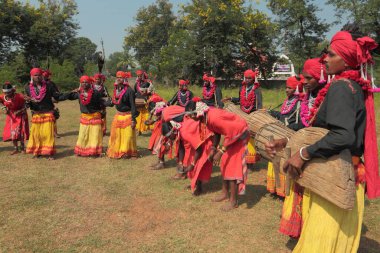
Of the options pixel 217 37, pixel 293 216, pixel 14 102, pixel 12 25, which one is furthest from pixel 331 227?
pixel 12 25

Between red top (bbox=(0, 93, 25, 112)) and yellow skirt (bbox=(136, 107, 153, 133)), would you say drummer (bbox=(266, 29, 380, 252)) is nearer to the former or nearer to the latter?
red top (bbox=(0, 93, 25, 112))

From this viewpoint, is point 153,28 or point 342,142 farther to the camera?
point 153,28

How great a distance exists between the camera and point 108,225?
5.08 metres

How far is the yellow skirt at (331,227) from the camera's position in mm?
2895

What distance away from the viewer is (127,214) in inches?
216

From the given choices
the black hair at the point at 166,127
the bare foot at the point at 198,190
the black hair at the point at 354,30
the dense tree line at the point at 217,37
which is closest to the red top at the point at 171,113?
the black hair at the point at 166,127

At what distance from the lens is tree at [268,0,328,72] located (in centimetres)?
3234

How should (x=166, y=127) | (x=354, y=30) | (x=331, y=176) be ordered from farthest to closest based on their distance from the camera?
1. (x=166, y=127)
2. (x=354, y=30)
3. (x=331, y=176)

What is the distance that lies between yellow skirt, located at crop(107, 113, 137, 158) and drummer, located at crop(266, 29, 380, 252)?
6.17 m

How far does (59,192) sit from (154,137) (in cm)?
281

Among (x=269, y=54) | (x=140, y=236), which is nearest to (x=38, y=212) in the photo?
(x=140, y=236)

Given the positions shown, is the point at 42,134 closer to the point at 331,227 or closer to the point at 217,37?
the point at 331,227

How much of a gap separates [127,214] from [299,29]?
31722 mm

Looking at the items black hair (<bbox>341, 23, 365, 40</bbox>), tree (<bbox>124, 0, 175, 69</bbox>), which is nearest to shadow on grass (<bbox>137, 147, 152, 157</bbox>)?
black hair (<bbox>341, 23, 365, 40</bbox>)
